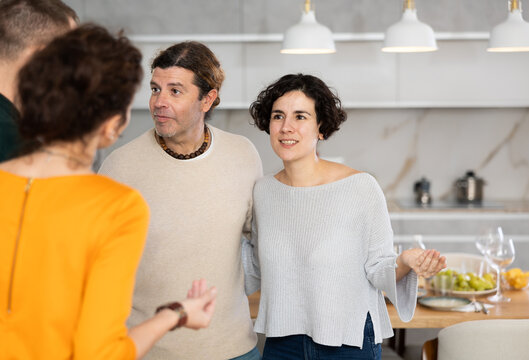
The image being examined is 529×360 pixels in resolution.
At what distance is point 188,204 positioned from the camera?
82.5 inches

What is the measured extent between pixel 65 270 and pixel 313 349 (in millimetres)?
1040

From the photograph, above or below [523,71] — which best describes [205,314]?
below

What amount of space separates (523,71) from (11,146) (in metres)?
4.39

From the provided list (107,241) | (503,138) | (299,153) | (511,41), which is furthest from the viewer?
(503,138)

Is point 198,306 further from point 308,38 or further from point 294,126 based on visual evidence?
point 308,38

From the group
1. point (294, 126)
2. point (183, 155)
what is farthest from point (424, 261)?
point (183, 155)

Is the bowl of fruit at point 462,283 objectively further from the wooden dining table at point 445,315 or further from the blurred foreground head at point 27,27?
the blurred foreground head at point 27,27

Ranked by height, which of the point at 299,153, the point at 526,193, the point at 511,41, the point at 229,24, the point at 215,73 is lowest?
the point at 526,193

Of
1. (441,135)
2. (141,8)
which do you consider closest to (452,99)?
(441,135)

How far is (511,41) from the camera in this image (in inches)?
135

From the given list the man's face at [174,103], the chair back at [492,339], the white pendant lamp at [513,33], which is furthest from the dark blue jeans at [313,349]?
the white pendant lamp at [513,33]

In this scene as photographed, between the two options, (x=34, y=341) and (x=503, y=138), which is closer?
(x=34, y=341)

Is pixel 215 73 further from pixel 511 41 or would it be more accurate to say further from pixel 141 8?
pixel 141 8

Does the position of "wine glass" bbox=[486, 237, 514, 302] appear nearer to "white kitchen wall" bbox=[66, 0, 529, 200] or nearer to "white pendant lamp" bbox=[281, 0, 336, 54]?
"white pendant lamp" bbox=[281, 0, 336, 54]
